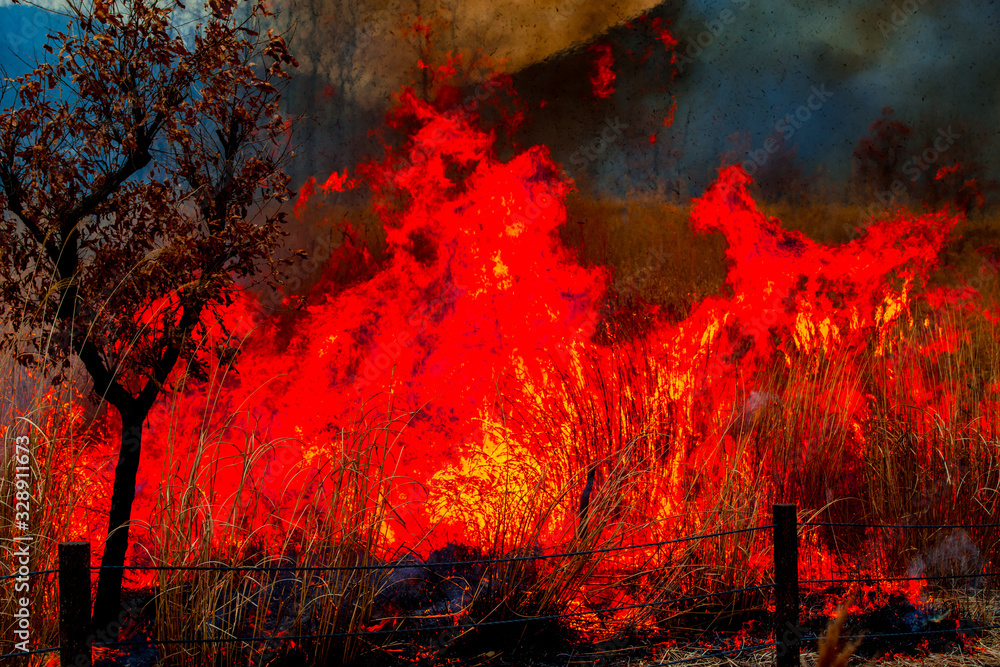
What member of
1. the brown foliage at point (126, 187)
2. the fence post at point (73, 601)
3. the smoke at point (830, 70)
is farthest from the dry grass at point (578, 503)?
the smoke at point (830, 70)

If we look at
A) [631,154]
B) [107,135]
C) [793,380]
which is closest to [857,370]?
[793,380]

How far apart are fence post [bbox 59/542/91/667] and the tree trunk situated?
4.63 feet

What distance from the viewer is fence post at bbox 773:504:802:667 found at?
254cm

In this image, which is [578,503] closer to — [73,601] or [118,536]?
[118,536]

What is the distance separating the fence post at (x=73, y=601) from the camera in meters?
2.07

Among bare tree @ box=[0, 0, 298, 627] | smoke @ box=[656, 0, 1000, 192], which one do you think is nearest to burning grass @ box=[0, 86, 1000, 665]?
bare tree @ box=[0, 0, 298, 627]

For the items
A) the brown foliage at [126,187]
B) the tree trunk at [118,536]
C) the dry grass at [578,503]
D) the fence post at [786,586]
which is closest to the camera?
the fence post at [786,586]

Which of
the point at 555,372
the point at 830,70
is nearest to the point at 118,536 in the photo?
the point at 555,372

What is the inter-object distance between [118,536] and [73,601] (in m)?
1.57

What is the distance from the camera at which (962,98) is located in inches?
235

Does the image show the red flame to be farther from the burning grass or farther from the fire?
the burning grass

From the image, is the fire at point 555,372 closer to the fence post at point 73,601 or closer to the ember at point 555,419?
the ember at point 555,419

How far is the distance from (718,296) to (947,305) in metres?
1.69

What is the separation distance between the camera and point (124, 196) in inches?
139
